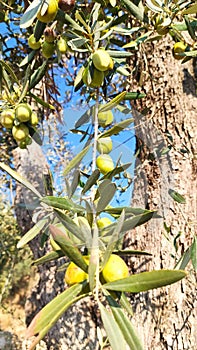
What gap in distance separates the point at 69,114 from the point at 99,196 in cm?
28

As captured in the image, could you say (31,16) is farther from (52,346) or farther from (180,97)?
(52,346)

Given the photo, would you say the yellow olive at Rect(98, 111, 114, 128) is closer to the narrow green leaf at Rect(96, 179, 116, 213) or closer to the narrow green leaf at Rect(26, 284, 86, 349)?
the narrow green leaf at Rect(96, 179, 116, 213)

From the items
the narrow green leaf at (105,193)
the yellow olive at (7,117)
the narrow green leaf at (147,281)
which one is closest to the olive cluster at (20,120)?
the yellow olive at (7,117)

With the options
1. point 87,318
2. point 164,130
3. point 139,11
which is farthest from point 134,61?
point 87,318

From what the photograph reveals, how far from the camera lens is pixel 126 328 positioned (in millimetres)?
519

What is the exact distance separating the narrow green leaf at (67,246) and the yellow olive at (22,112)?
382 millimetres

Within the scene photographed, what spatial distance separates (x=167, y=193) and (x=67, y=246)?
81cm

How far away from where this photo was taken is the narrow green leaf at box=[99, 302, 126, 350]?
48cm

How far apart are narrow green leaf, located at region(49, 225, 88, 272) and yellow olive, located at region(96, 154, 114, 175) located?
7.6 inches

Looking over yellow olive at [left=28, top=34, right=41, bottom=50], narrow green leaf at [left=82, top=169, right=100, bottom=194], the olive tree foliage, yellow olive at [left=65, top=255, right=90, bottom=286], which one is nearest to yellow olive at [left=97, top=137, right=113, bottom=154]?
the olive tree foliage

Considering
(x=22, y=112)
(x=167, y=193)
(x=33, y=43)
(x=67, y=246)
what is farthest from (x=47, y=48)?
(x=167, y=193)

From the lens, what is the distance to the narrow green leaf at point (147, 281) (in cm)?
48

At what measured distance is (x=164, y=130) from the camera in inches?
62.6

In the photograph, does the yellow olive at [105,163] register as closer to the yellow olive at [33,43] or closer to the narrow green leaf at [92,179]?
the narrow green leaf at [92,179]
